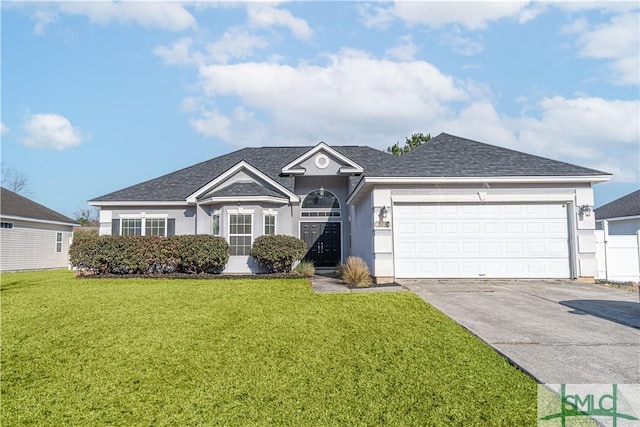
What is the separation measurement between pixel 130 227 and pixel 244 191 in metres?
6.11

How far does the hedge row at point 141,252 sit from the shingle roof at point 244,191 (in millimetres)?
1933

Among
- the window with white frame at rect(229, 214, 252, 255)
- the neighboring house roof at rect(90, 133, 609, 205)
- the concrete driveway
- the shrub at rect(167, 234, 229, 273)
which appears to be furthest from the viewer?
the window with white frame at rect(229, 214, 252, 255)

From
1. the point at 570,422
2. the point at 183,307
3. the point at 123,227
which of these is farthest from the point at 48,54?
the point at 570,422

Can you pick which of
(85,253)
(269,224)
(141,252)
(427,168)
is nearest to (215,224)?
(269,224)

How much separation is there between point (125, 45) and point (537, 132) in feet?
68.1

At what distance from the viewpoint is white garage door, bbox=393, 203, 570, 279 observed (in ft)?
37.0

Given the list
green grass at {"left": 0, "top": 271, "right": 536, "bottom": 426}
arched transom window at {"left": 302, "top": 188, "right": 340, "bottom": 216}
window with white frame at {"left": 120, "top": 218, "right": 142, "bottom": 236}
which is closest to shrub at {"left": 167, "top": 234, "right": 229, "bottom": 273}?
window with white frame at {"left": 120, "top": 218, "right": 142, "bottom": 236}

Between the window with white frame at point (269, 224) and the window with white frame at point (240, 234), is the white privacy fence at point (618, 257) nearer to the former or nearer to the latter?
the window with white frame at point (269, 224)

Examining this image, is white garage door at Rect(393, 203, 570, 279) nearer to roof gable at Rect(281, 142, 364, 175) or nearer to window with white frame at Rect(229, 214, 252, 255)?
roof gable at Rect(281, 142, 364, 175)

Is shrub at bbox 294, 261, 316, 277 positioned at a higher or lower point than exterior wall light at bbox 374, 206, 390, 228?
lower

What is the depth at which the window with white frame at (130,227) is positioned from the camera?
16797mm

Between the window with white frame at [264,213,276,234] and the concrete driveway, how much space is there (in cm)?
682

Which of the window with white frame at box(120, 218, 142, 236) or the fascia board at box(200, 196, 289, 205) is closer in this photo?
the fascia board at box(200, 196, 289, 205)

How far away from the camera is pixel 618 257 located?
1177 centimetres
